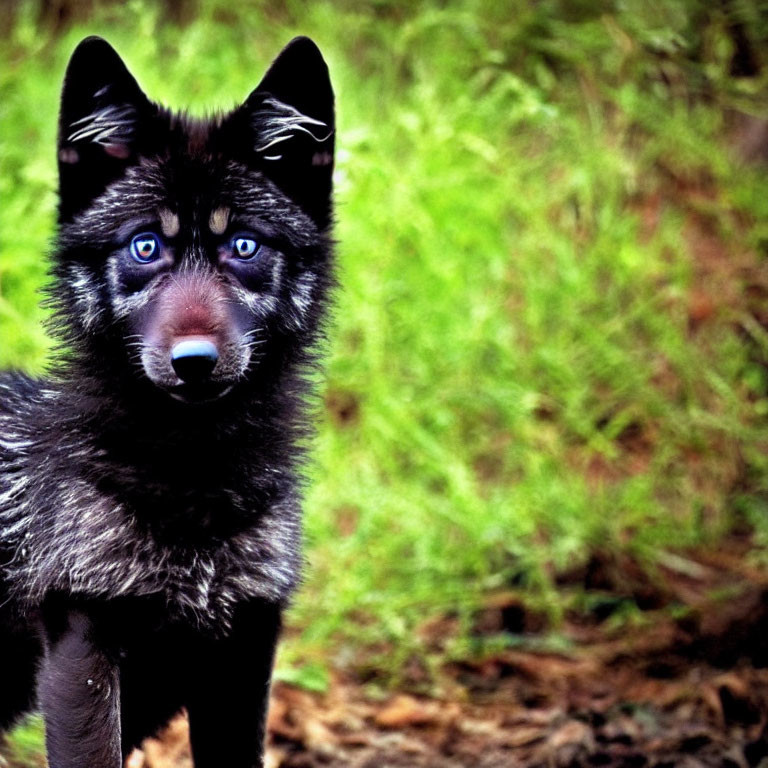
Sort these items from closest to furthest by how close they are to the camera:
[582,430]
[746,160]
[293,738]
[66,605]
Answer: [66,605], [293,738], [582,430], [746,160]

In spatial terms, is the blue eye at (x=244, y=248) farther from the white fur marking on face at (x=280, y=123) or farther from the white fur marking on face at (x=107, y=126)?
the white fur marking on face at (x=107, y=126)

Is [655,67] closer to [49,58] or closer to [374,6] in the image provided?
[374,6]

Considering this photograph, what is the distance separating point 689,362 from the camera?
21.6 feet

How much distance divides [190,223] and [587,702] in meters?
2.81

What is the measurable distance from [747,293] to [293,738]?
4.14 metres

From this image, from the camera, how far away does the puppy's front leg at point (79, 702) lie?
9.42ft

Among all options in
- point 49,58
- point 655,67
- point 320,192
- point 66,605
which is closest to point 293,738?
point 66,605

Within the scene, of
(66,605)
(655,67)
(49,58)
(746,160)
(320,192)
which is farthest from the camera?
(49,58)

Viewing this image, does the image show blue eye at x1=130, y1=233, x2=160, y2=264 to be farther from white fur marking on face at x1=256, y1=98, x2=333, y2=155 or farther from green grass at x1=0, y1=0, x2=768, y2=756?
green grass at x1=0, y1=0, x2=768, y2=756

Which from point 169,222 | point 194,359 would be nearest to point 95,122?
point 169,222

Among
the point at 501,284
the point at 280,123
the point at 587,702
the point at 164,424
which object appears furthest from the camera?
the point at 501,284

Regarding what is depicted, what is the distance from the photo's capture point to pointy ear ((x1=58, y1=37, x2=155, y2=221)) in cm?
319

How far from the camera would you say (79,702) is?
287 centimetres

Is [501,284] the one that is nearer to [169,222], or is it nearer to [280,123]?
[280,123]
